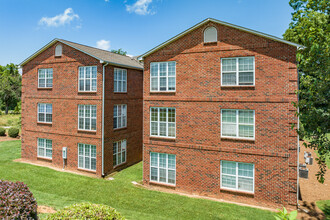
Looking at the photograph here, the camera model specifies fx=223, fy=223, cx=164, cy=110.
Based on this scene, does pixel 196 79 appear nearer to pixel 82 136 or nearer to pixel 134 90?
pixel 134 90

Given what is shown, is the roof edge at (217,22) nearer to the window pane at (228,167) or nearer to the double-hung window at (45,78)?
the window pane at (228,167)

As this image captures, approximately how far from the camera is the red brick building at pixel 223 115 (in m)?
13.4

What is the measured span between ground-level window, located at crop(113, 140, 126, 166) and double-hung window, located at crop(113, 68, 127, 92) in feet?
16.4

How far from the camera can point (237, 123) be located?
14383 mm

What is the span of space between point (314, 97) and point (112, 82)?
51.1 feet

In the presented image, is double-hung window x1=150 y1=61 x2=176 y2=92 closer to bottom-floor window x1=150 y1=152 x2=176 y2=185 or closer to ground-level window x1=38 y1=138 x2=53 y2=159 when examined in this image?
bottom-floor window x1=150 y1=152 x2=176 y2=185

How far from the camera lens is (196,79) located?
15.5 metres

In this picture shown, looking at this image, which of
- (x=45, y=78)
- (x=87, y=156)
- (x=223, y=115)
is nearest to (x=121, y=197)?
(x=87, y=156)

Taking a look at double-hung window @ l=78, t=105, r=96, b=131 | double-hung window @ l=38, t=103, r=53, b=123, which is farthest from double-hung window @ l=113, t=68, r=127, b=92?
double-hung window @ l=38, t=103, r=53, b=123

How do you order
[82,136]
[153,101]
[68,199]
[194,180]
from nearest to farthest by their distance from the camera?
[68,199] < [194,180] < [153,101] < [82,136]

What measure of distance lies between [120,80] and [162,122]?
682cm

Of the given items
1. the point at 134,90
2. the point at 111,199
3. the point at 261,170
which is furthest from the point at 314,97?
the point at 134,90

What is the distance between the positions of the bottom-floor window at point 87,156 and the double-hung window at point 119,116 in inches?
114

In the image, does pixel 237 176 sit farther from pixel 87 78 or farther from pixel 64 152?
pixel 64 152
